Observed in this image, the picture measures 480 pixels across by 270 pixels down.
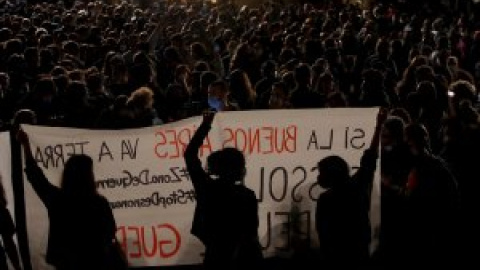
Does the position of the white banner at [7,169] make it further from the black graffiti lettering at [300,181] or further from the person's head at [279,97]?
the person's head at [279,97]

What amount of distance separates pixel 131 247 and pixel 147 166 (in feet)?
2.16

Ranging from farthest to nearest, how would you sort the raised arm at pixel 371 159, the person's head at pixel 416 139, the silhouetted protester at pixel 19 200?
the silhouetted protester at pixel 19 200 < the person's head at pixel 416 139 < the raised arm at pixel 371 159

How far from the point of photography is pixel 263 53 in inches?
550

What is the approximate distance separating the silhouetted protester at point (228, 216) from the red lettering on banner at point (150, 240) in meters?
1.29

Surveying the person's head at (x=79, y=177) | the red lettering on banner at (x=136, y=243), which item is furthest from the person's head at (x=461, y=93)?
the person's head at (x=79, y=177)

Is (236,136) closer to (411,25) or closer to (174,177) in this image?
(174,177)

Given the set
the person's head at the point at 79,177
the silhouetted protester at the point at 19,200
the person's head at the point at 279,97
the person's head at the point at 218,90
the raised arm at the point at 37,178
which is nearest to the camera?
the person's head at the point at 79,177

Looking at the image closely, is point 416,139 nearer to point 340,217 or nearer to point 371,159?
point 371,159

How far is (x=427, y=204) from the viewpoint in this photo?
19.9 feet

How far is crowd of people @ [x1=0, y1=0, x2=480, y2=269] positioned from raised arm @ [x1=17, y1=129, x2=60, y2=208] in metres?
0.40

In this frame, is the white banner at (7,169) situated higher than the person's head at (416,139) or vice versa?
the person's head at (416,139)

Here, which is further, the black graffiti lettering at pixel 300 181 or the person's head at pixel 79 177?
the black graffiti lettering at pixel 300 181

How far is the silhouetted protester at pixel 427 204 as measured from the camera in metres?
6.02

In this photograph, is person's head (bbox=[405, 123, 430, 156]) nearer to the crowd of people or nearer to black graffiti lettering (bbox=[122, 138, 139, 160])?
the crowd of people
